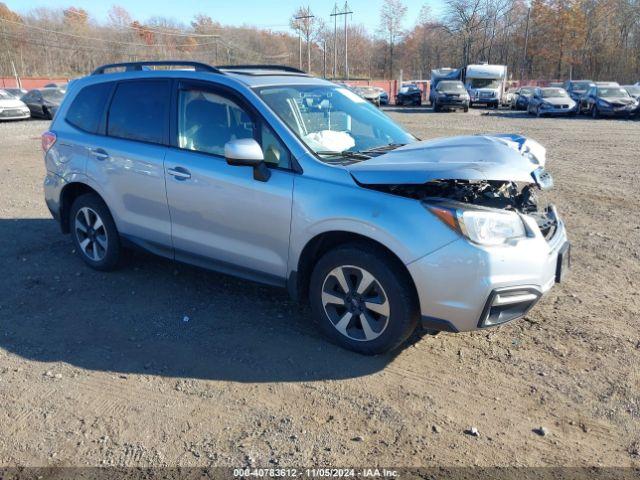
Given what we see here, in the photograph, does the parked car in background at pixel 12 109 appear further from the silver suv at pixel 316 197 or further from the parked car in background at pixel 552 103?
the parked car in background at pixel 552 103

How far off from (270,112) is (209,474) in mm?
2414

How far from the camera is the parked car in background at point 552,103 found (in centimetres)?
2844

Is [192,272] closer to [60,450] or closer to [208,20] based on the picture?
[60,450]

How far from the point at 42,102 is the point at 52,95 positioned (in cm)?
92

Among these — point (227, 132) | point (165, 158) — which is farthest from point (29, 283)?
point (227, 132)

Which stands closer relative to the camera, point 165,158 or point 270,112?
point 270,112

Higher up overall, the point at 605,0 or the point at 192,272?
the point at 605,0

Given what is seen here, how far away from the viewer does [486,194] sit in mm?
3795

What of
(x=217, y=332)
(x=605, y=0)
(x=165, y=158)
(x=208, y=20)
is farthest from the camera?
(x=208, y=20)

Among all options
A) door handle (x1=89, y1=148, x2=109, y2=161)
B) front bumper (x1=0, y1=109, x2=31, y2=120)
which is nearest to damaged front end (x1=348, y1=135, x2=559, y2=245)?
door handle (x1=89, y1=148, x2=109, y2=161)

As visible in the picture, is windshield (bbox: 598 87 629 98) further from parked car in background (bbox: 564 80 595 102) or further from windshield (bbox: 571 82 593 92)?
windshield (bbox: 571 82 593 92)

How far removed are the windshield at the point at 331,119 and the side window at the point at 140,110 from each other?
1.00 m

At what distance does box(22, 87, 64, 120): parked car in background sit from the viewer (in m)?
25.5

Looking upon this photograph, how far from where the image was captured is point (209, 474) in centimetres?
268
